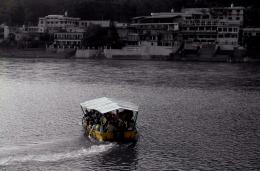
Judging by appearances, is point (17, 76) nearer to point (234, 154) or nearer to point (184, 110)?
point (184, 110)

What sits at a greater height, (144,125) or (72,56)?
(72,56)

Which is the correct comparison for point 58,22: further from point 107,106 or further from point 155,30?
point 107,106

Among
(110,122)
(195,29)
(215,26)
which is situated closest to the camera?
(110,122)

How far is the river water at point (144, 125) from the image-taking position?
22.9 metres

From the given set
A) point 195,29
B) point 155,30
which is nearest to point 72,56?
point 155,30

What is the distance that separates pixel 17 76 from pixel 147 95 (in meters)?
22.8

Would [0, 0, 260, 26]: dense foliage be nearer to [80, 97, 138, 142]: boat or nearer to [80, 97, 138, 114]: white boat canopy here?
[80, 97, 138, 114]: white boat canopy

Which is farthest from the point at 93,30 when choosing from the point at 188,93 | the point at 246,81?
the point at 188,93

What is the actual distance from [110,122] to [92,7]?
98586 millimetres

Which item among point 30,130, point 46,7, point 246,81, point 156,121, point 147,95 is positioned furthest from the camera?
point 46,7

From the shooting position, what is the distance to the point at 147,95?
44812mm

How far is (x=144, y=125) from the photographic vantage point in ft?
101

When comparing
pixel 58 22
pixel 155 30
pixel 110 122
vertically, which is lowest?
pixel 110 122

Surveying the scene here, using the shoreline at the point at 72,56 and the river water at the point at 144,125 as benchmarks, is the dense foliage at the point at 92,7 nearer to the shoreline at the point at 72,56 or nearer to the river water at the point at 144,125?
the shoreline at the point at 72,56
